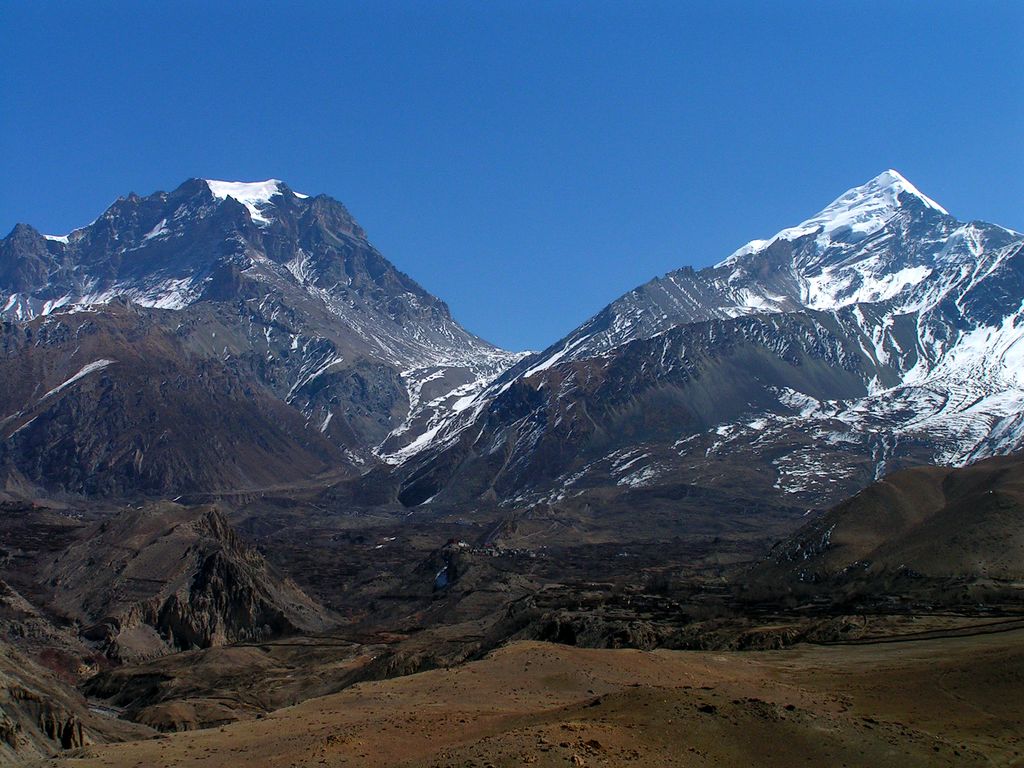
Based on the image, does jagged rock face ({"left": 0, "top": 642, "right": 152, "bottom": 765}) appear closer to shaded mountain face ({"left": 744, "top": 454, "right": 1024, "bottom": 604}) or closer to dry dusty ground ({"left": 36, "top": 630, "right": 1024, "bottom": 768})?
dry dusty ground ({"left": 36, "top": 630, "right": 1024, "bottom": 768})

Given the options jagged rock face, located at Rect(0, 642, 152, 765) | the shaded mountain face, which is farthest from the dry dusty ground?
the shaded mountain face

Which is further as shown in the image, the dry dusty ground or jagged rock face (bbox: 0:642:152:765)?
jagged rock face (bbox: 0:642:152:765)

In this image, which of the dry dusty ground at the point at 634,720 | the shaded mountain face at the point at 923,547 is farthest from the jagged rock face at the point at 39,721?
the shaded mountain face at the point at 923,547

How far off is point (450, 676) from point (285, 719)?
15500mm

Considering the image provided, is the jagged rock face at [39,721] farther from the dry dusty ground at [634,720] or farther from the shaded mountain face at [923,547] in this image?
the shaded mountain face at [923,547]

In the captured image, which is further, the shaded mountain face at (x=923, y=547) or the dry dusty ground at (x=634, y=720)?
the shaded mountain face at (x=923, y=547)

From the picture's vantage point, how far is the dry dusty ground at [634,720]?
5691cm

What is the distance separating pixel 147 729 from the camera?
105375 mm

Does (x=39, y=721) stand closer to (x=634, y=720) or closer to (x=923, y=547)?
(x=634, y=720)

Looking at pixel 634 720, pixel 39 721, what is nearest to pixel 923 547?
pixel 634 720

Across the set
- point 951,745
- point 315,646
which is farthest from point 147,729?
point 315,646

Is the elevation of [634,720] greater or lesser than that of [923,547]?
lesser

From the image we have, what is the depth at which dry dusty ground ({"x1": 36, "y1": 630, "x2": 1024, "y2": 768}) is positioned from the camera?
2240 inches

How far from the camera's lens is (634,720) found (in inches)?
2350
